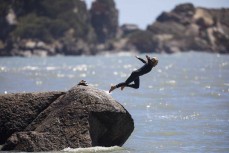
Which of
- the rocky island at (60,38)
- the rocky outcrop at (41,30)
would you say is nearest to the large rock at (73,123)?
the rocky outcrop at (41,30)

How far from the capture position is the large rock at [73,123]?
53.3 feet

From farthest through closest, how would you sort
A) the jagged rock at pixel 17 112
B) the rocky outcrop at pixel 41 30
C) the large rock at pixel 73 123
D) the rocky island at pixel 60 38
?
1. the rocky island at pixel 60 38
2. the rocky outcrop at pixel 41 30
3. the jagged rock at pixel 17 112
4. the large rock at pixel 73 123

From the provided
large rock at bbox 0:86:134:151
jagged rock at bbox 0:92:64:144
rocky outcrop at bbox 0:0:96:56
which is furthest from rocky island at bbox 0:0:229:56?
large rock at bbox 0:86:134:151

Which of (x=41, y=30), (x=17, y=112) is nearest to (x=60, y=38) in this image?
(x=41, y=30)

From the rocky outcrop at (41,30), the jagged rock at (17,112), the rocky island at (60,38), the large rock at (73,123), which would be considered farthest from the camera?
the rocky island at (60,38)

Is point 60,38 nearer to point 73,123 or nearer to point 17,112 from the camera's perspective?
point 17,112

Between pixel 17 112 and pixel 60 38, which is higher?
Answer: pixel 17 112

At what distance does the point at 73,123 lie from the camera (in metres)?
16.3

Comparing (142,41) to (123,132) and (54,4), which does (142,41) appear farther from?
(123,132)

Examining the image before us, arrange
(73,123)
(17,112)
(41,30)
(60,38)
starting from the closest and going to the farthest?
(73,123) → (17,112) → (60,38) → (41,30)

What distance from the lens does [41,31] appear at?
7126 inches

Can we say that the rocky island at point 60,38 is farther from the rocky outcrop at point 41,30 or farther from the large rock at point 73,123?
the large rock at point 73,123

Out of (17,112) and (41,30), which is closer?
(17,112)

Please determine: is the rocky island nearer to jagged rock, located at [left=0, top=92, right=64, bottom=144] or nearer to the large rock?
jagged rock, located at [left=0, top=92, right=64, bottom=144]
